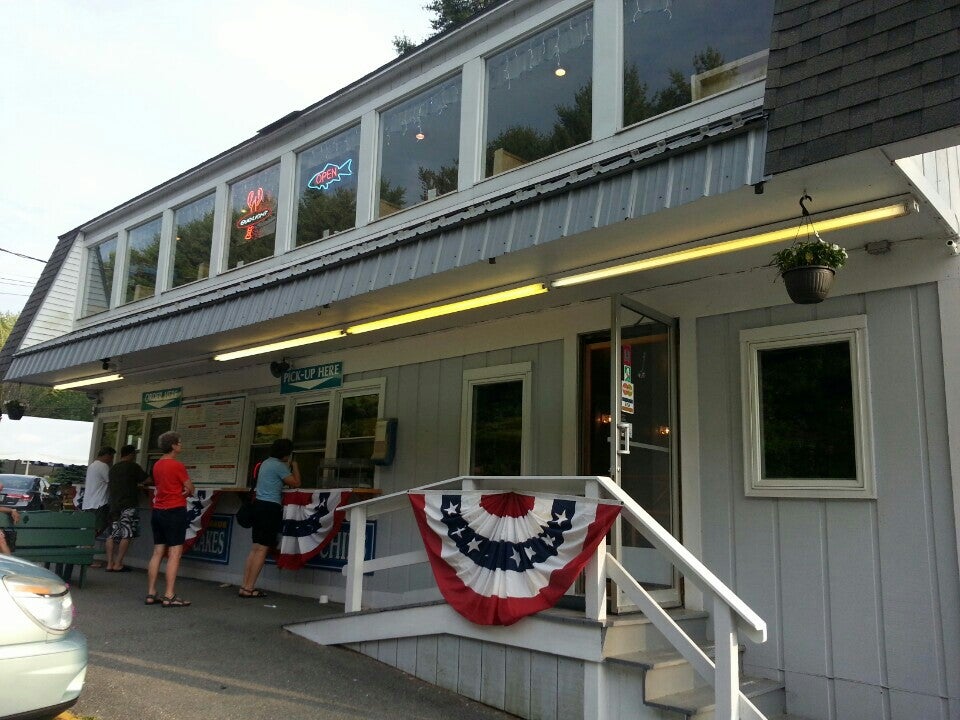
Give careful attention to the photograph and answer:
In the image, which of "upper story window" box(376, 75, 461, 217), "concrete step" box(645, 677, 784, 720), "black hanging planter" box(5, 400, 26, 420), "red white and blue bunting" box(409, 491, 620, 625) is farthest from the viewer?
"black hanging planter" box(5, 400, 26, 420)

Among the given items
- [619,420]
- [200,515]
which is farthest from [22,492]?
[619,420]

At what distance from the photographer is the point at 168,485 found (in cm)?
799

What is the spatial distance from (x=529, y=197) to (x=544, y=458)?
269 cm

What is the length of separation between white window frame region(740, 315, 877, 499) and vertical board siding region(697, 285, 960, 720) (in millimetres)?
57

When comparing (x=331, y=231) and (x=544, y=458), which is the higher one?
(x=331, y=231)

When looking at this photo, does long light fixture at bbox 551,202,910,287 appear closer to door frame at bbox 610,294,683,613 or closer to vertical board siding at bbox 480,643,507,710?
door frame at bbox 610,294,683,613

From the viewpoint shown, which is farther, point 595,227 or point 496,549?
point 496,549

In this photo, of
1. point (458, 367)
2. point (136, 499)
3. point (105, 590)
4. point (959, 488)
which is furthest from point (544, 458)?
point (136, 499)

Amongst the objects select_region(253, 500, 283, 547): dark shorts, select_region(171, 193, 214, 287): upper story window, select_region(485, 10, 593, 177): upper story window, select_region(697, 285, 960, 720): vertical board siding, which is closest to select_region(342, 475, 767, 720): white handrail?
select_region(697, 285, 960, 720): vertical board siding

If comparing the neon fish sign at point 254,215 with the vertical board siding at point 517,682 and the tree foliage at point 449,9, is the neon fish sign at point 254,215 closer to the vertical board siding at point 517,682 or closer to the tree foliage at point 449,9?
the vertical board siding at point 517,682

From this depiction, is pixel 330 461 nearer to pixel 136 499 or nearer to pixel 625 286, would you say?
pixel 136 499

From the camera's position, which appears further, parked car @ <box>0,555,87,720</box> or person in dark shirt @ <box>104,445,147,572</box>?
person in dark shirt @ <box>104,445,147,572</box>

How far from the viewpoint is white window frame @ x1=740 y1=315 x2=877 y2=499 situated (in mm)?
5328

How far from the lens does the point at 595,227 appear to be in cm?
507
